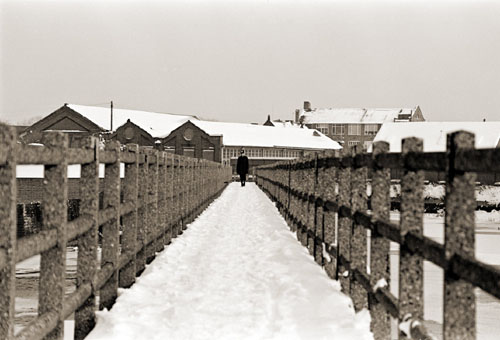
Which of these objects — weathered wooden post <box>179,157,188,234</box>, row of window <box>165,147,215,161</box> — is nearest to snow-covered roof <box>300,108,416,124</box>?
row of window <box>165,147,215,161</box>

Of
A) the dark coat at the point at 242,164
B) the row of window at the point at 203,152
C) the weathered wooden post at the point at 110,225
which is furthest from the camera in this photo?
the row of window at the point at 203,152

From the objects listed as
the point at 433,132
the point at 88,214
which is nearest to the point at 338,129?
the point at 433,132

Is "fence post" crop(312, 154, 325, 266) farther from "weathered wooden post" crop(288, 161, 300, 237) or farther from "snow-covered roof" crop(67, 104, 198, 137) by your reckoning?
"snow-covered roof" crop(67, 104, 198, 137)

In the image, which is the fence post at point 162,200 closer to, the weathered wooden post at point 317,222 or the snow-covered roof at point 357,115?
the weathered wooden post at point 317,222

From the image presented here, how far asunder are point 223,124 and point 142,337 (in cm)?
7689

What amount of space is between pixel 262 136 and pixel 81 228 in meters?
76.5

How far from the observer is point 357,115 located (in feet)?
362

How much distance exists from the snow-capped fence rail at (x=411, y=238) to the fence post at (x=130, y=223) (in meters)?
2.15

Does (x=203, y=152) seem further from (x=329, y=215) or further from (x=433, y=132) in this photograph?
(x=329, y=215)

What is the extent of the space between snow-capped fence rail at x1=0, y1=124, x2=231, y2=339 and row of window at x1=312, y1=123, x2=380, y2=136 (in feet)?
332

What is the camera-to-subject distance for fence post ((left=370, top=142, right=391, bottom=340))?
4.83 meters

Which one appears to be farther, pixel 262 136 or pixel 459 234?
pixel 262 136

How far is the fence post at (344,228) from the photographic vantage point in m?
6.48

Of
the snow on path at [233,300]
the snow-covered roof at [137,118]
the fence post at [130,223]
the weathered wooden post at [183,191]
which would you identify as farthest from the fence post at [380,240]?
the snow-covered roof at [137,118]
